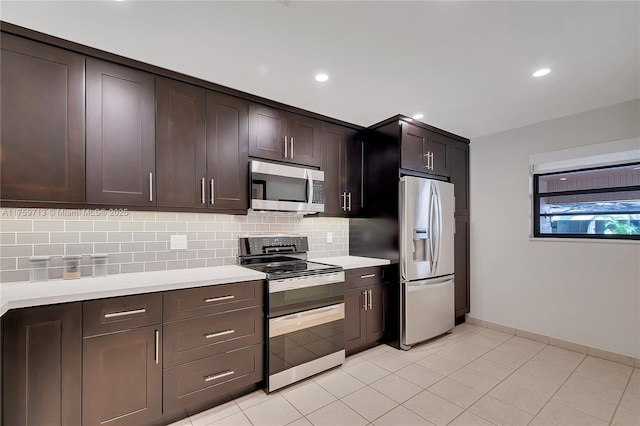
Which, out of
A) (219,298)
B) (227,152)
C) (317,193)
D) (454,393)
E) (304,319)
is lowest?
(454,393)

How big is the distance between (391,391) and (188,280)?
5.80ft

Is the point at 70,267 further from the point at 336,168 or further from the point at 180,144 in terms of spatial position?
the point at 336,168

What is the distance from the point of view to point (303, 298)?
2410 millimetres

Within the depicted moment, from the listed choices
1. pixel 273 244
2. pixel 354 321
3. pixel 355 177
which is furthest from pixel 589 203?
pixel 273 244

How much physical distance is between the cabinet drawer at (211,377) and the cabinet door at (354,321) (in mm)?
920

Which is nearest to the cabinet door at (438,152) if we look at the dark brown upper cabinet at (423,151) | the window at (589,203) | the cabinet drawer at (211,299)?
the dark brown upper cabinet at (423,151)

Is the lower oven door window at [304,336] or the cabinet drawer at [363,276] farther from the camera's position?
the cabinet drawer at [363,276]

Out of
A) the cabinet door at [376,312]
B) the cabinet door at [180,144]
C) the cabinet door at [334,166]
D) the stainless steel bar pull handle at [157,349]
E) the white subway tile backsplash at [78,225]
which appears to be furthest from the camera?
the cabinet door at [334,166]

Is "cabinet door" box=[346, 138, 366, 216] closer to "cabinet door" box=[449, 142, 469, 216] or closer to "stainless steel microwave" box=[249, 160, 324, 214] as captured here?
"stainless steel microwave" box=[249, 160, 324, 214]

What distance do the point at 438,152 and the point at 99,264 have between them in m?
3.50

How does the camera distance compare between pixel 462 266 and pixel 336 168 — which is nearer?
pixel 336 168

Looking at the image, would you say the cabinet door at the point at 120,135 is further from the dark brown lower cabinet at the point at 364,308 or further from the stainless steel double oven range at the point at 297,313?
the dark brown lower cabinet at the point at 364,308

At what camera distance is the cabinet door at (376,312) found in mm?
2996

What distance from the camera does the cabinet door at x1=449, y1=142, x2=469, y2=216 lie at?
3.72 metres
